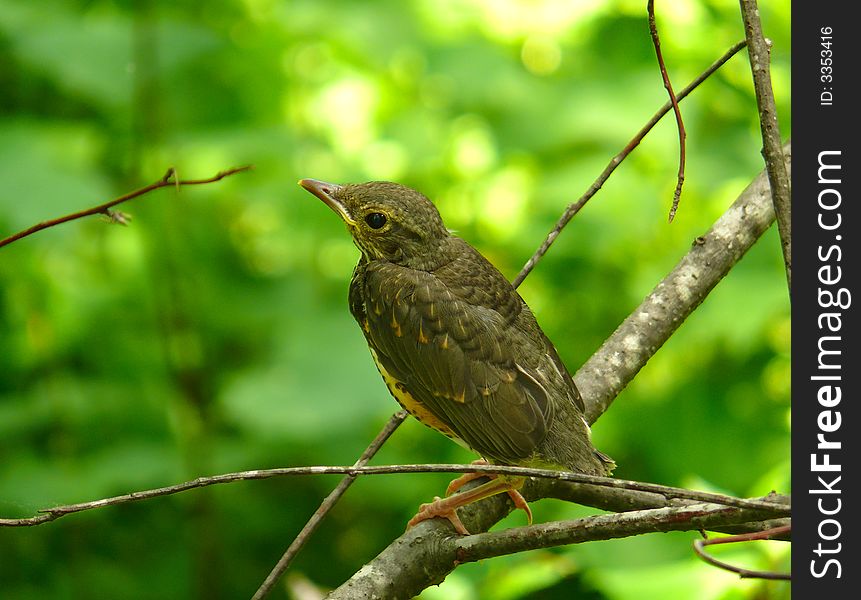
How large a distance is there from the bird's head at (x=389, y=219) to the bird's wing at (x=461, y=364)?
0.10 m

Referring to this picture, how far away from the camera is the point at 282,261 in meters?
4.73

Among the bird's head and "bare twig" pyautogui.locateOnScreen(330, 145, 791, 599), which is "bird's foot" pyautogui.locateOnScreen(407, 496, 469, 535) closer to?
"bare twig" pyautogui.locateOnScreen(330, 145, 791, 599)

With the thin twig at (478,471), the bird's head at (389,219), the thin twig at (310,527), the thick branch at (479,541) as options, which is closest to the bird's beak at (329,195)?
the bird's head at (389,219)

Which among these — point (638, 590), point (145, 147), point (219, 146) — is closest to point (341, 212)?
point (638, 590)

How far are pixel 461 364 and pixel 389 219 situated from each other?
1.42ft

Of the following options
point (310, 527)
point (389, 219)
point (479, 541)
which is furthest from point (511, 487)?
point (389, 219)

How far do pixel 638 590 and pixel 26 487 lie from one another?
2483mm

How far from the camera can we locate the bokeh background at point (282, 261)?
3.89m

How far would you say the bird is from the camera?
2.40 meters

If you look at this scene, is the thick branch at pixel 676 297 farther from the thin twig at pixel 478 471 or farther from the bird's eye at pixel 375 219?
the thin twig at pixel 478 471

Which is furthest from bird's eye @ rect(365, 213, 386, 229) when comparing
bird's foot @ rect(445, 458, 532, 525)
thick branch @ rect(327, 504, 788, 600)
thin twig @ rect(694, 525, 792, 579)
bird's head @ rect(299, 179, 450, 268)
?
thin twig @ rect(694, 525, 792, 579)

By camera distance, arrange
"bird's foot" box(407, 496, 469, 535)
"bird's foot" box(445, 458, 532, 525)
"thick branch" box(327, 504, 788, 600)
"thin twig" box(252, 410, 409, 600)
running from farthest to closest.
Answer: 1. "bird's foot" box(445, 458, 532, 525)
2. "bird's foot" box(407, 496, 469, 535)
3. "thin twig" box(252, 410, 409, 600)
4. "thick branch" box(327, 504, 788, 600)

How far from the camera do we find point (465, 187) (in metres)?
4.60
